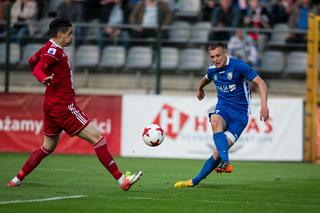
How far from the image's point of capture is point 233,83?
12.9 meters

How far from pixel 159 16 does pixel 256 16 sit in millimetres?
2909

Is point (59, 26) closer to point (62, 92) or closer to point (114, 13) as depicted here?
point (62, 92)

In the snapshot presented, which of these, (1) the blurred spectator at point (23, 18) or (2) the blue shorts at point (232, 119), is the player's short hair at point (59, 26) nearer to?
(2) the blue shorts at point (232, 119)

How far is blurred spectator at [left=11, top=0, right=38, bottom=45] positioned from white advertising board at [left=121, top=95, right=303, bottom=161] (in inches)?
155

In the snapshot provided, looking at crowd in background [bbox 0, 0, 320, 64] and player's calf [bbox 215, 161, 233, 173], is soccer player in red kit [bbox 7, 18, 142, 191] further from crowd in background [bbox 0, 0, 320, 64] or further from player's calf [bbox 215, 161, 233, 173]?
crowd in background [bbox 0, 0, 320, 64]

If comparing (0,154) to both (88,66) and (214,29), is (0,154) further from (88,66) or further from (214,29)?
(214,29)

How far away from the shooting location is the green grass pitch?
10.1m

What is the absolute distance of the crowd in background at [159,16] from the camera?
2147 cm

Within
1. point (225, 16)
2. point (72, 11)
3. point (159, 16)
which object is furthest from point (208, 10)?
point (72, 11)

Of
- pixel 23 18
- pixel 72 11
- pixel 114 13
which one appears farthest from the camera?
pixel 114 13

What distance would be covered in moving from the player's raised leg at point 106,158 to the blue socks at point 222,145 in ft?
4.09

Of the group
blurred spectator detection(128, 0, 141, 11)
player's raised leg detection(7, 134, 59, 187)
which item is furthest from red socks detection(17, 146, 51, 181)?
blurred spectator detection(128, 0, 141, 11)

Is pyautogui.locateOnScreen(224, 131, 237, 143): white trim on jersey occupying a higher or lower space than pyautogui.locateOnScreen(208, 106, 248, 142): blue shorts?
lower

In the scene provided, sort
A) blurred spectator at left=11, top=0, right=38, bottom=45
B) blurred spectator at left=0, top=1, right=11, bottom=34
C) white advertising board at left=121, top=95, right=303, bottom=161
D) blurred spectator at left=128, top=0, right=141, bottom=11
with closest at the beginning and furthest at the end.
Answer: white advertising board at left=121, top=95, right=303, bottom=161, blurred spectator at left=0, top=1, right=11, bottom=34, blurred spectator at left=11, top=0, right=38, bottom=45, blurred spectator at left=128, top=0, right=141, bottom=11
